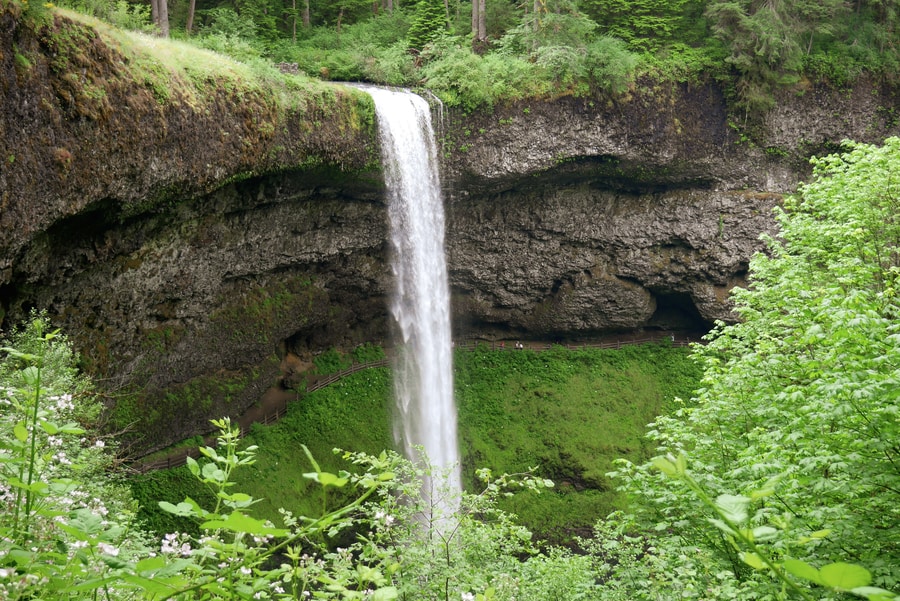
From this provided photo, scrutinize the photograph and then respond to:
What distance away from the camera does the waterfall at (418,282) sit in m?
18.5

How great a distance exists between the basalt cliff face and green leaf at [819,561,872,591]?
11.1 meters

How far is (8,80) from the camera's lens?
915cm

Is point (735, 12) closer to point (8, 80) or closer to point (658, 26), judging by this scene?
point (658, 26)

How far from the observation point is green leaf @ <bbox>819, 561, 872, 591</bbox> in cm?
116

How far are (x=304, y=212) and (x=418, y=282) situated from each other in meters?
4.22

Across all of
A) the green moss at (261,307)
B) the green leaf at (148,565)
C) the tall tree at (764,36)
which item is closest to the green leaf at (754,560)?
the green leaf at (148,565)

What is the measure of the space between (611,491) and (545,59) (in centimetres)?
1444

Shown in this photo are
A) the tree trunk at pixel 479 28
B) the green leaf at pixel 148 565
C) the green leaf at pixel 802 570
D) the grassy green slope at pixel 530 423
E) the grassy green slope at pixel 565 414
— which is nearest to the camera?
the green leaf at pixel 802 570

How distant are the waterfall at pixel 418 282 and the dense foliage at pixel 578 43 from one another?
7.56 feet

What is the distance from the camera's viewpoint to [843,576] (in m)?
1.17

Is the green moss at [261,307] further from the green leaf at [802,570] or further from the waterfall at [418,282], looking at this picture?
the green leaf at [802,570]

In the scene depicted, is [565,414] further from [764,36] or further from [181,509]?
[181,509]

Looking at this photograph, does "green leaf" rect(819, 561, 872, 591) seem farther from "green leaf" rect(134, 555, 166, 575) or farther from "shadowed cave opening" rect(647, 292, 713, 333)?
"shadowed cave opening" rect(647, 292, 713, 333)

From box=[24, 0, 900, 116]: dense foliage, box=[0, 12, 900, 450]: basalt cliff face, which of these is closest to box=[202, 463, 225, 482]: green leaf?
box=[0, 12, 900, 450]: basalt cliff face
